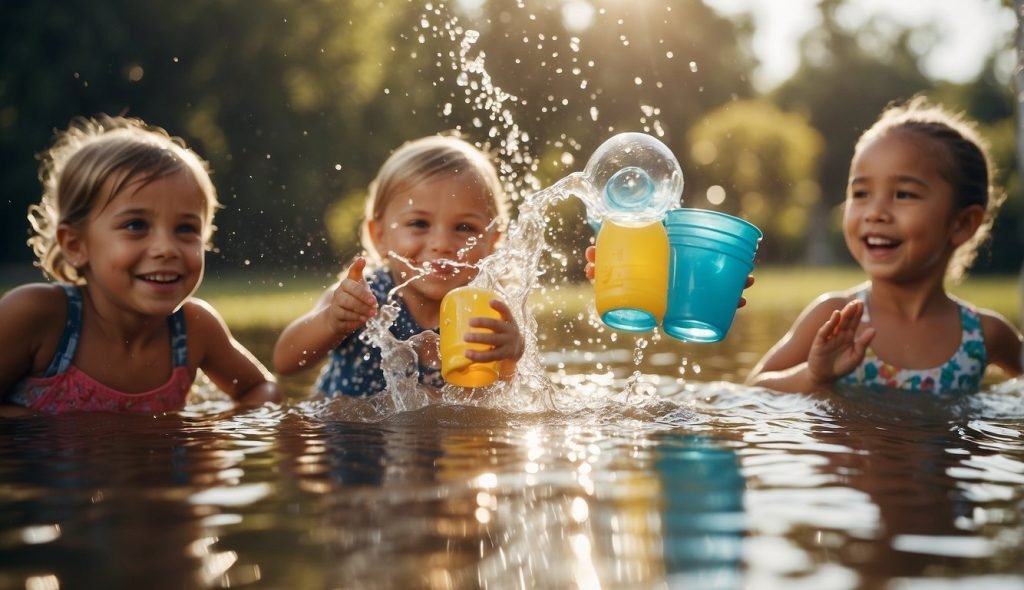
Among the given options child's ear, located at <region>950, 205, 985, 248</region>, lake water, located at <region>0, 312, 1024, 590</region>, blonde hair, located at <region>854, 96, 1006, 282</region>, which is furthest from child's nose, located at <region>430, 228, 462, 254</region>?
child's ear, located at <region>950, 205, 985, 248</region>

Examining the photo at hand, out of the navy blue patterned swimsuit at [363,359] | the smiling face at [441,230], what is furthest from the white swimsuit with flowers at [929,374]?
the navy blue patterned swimsuit at [363,359]

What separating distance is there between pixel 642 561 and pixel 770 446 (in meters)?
1.19

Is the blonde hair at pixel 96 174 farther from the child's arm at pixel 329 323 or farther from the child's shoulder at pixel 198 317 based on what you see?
the child's arm at pixel 329 323

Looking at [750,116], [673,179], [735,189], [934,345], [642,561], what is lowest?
[642,561]

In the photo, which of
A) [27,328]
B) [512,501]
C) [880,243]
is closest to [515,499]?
[512,501]

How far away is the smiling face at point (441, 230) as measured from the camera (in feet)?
13.7

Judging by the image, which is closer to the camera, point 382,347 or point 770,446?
point 770,446

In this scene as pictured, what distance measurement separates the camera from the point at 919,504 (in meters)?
2.28

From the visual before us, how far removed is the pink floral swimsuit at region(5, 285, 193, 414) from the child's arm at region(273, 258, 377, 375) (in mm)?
445

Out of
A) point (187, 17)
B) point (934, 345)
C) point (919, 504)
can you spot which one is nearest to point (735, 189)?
point (187, 17)

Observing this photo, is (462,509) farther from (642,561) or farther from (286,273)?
(286,273)

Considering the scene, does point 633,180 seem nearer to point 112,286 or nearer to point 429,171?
point 429,171

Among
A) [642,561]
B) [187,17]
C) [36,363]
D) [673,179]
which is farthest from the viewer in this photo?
[187,17]

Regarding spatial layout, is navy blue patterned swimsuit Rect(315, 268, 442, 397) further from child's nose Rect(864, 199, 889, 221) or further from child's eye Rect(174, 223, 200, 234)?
child's nose Rect(864, 199, 889, 221)
